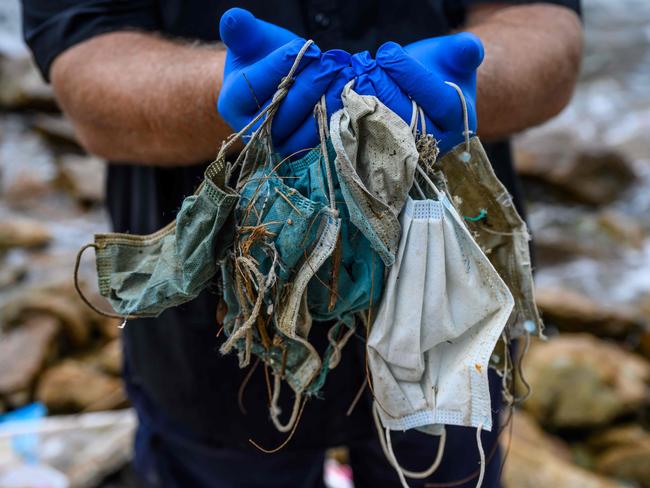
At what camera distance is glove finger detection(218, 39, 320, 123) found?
90 centimetres

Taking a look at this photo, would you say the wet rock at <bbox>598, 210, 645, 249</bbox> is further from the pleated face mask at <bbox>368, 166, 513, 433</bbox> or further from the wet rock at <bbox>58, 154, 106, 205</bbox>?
the pleated face mask at <bbox>368, 166, 513, 433</bbox>

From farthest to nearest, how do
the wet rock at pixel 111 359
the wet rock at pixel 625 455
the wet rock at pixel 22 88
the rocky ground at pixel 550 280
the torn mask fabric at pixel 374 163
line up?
the wet rock at pixel 22 88 → the wet rock at pixel 111 359 → the rocky ground at pixel 550 280 → the wet rock at pixel 625 455 → the torn mask fabric at pixel 374 163

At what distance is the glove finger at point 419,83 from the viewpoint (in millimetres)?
901

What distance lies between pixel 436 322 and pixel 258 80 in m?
0.42

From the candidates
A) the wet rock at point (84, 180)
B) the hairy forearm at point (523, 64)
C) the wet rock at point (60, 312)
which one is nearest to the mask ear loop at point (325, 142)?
the hairy forearm at point (523, 64)

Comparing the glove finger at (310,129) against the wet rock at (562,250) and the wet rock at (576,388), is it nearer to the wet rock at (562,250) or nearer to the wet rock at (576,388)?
the wet rock at (576,388)

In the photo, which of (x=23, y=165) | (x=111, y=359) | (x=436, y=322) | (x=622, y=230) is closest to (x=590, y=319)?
(x=622, y=230)

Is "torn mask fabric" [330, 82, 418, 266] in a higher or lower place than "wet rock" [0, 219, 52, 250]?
higher

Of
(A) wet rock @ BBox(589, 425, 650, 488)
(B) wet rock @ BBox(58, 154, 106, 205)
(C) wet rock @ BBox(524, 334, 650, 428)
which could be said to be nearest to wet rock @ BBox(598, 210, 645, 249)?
(C) wet rock @ BBox(524, 334, 650, 428)

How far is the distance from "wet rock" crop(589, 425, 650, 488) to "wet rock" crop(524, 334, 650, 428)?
10 cm

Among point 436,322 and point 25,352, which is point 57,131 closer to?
point 25,352

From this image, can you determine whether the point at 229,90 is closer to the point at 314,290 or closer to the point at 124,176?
the point at 314,290

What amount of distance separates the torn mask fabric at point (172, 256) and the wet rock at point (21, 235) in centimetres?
453

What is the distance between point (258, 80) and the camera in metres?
0.92
